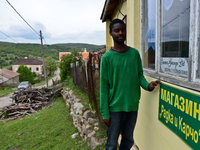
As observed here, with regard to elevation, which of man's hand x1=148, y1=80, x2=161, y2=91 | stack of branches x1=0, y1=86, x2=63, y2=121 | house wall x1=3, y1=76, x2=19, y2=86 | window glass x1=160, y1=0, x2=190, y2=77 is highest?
window glass x1=160, y1=0, x2=190, y2=77

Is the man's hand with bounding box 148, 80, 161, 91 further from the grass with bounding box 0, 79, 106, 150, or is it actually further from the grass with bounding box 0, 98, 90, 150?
the grass with bounding box 0, 98, 90, 150

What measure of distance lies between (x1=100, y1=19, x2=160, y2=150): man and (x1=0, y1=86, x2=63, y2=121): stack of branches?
375 inches

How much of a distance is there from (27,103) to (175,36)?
38.2 feet

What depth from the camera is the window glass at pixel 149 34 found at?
2100 mm

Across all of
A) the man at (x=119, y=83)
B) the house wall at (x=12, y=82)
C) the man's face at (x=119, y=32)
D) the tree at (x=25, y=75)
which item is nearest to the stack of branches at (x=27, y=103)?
the man at (x=119, y=83)

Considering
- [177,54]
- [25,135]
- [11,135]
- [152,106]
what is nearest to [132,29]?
[177,54]

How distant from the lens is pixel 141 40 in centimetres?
245

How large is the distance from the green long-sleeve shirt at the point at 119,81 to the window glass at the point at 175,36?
0.34 metres

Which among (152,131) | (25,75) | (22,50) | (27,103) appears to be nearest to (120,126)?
(152,131)

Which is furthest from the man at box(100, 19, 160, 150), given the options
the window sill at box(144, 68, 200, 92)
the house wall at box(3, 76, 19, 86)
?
the house wall at box(3, 76, 19, 86)

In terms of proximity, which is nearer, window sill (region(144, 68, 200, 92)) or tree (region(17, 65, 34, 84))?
window sill (region(144, 68, 200, 92))

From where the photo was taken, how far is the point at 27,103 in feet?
36.7

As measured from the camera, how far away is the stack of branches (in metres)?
10.2

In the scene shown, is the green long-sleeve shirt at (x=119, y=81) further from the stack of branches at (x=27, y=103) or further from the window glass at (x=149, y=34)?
the stack of branches at (x=27, y=103)
